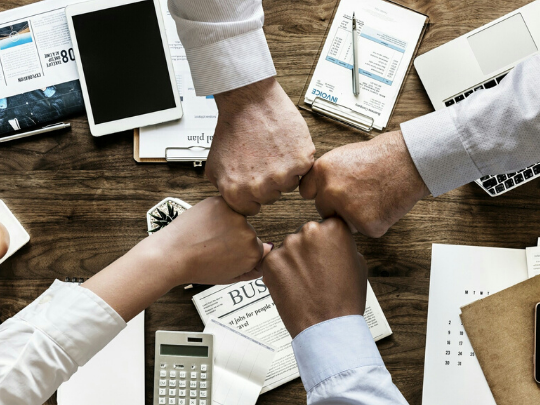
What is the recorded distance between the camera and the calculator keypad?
1001mm

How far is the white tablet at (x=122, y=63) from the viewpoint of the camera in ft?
3.38

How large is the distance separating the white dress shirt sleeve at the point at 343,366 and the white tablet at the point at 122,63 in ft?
1.80

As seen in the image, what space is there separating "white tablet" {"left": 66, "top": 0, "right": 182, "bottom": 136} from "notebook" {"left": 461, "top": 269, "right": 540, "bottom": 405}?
740 millimetres

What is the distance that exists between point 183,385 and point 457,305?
0.56 metres

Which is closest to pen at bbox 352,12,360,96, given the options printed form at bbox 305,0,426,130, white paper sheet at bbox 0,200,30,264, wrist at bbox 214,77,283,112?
printed form at bbox 305,0,426,130

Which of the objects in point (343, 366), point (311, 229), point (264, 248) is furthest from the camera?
point (264, 248)

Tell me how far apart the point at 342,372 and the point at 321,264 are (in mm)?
171

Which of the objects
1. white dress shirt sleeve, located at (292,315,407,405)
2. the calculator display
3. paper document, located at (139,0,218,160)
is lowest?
the calculator display

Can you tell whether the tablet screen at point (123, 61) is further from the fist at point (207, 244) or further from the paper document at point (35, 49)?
the fist at point (207, 244)

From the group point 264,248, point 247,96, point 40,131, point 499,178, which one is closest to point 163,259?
point 264,248

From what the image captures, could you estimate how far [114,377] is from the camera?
3.36 ft

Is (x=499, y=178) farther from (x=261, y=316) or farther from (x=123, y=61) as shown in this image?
(x=123, y=61)

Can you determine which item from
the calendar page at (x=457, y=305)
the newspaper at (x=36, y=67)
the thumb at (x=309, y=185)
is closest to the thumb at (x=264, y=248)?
the thumb at (x=309, y=185)

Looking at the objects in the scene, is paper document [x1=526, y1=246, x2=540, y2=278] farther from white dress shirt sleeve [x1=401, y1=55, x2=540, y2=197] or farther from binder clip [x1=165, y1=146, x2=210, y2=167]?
binder clip [x1=165, y1=146, x2=210, y2=167]
